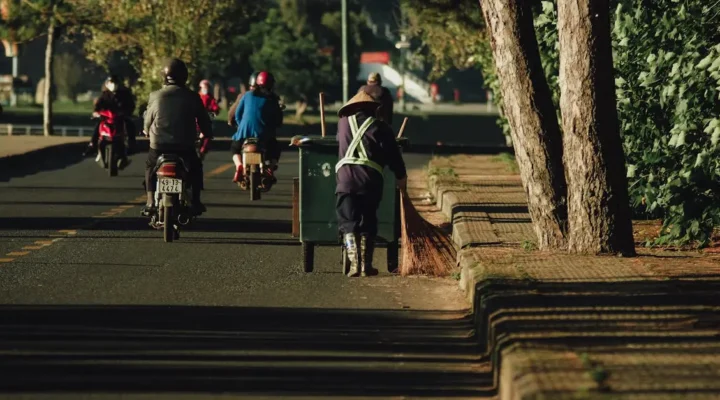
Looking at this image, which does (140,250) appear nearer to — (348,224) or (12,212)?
(348,224)

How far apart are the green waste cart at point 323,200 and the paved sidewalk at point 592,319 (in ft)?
2.32

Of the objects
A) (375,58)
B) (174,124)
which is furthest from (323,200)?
(375,58)

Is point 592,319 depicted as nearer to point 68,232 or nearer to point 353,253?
point 353,253

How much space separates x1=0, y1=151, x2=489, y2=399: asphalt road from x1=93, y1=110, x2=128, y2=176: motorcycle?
309 inches

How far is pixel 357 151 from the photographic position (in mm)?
13344

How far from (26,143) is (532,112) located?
23.6 m

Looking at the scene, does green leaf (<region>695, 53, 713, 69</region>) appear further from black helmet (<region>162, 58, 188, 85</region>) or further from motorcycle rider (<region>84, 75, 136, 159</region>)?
motorcycle rider (<region>84, 75, 136, 159</region>)

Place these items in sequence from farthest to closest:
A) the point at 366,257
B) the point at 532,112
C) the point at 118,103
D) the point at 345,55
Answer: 1. the point at 345,55
2. the point at 118,103
3. the point at 532,112
4. the point at 366,257

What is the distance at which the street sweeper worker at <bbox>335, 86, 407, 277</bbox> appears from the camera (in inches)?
522

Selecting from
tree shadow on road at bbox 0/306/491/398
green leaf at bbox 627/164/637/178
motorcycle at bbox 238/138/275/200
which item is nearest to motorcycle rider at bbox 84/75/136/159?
motorcycle at bbox 238/138/275/200

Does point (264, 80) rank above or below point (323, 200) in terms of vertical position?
above

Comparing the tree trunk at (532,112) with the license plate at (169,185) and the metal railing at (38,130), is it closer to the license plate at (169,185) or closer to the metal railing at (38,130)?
the license plate at (169,185)

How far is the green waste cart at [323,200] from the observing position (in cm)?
1373

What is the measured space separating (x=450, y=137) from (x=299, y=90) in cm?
1374
